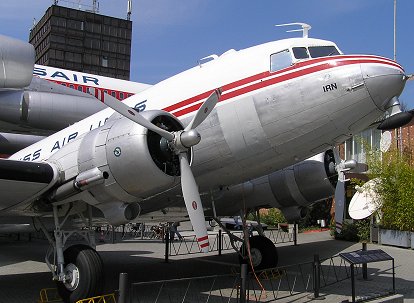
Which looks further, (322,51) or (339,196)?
(339,196)

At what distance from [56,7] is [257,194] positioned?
86.1 m

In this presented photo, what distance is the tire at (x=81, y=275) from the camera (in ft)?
27.9

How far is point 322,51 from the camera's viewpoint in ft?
30.2

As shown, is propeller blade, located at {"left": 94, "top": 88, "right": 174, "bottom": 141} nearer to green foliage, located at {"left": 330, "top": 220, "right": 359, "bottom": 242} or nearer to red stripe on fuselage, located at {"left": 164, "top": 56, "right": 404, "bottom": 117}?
red stripe on fuselage, located at {"left": 164, "top": 56, "right": 404, "bottom": 117}

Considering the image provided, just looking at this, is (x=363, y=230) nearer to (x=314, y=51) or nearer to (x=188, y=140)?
(x=314, y=51)

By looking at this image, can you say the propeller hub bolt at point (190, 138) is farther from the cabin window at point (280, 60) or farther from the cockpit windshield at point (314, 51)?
the cockpit windshield at point (314, 51)

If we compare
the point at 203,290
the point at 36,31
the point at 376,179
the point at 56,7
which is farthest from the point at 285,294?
the point at 36,31

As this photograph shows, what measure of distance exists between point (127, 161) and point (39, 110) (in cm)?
951

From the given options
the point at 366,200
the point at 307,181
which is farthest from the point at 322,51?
the point at 366,200

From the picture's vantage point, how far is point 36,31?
96062 millimetres

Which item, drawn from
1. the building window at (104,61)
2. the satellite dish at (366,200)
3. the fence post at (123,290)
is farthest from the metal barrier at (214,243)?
the building window at (104,61)

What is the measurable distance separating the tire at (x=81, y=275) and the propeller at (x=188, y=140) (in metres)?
2.02

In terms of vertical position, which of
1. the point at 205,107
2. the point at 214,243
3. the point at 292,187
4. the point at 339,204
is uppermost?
the point at 205,107

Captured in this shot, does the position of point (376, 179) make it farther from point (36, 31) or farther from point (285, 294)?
point (36, 31)
